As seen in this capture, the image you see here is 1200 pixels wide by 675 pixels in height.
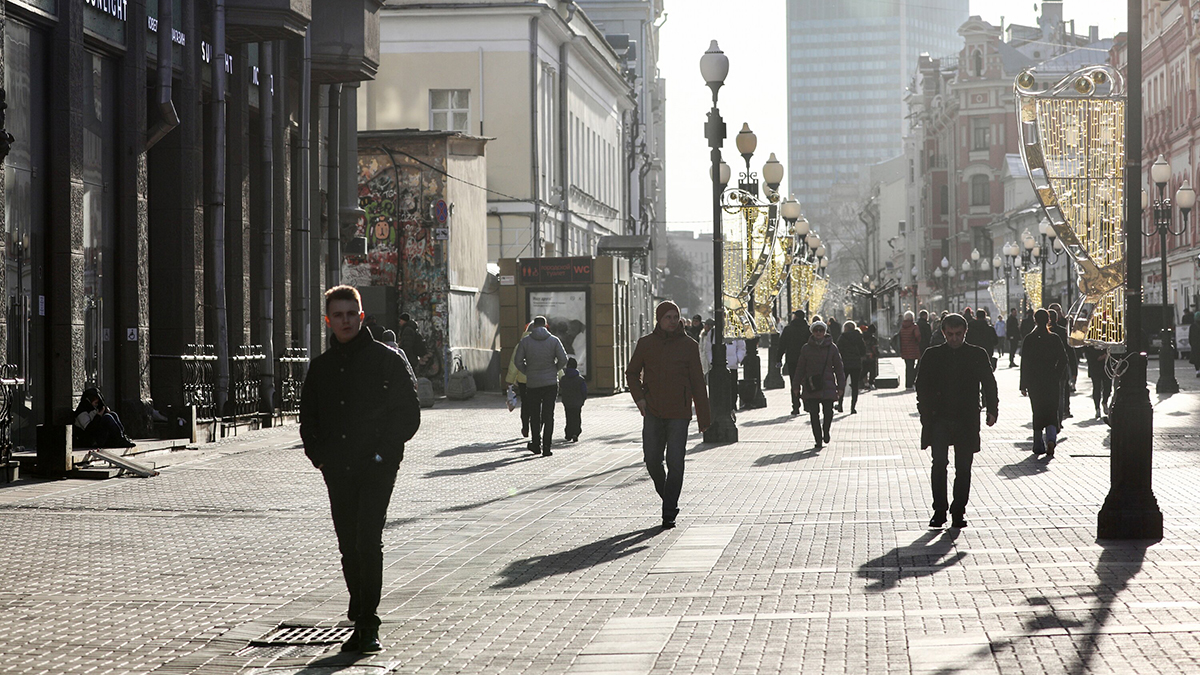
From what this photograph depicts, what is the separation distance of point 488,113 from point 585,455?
99.7 feet

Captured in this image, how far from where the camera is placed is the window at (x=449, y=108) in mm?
48844

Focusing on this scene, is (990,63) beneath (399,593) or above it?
above

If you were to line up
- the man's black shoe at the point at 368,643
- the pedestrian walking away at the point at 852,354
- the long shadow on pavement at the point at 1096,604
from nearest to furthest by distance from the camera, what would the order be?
the long shadow on pavement at the point at 1096,604 < the man's black shoe at the point at 368,643 < the pedestrian walking away at the point at 852,354

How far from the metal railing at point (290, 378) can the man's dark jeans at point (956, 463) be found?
1458 centimetres

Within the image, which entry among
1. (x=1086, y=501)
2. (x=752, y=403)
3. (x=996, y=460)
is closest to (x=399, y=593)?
(x=1086, y=501)

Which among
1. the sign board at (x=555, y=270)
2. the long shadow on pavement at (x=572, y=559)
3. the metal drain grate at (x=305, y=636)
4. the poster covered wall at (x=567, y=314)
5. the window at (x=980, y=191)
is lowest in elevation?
the long shadow on pavement at (x=572, y=559)

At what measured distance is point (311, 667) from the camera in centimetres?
695

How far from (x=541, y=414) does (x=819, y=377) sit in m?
3.65

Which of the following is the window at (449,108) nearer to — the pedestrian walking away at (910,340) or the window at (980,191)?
the pedestrian walking away at (910,340)

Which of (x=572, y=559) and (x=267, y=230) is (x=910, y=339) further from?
(x=572, y=559)

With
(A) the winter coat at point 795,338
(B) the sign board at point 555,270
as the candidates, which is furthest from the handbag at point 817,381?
(B) the sign board at point 555,270

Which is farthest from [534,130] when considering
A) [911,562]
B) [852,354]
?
[911,562]

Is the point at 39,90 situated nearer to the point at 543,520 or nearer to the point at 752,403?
the point at 543,520

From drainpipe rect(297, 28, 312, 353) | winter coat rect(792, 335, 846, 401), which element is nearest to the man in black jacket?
winter coat rect(792, 335, 846, 401)
